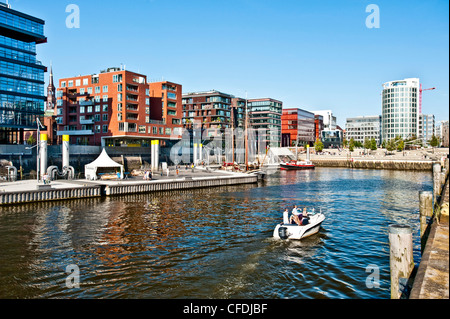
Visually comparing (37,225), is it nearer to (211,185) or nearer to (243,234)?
(243,234)

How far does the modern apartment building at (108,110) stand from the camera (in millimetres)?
93375

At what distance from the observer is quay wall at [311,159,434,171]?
380 feet

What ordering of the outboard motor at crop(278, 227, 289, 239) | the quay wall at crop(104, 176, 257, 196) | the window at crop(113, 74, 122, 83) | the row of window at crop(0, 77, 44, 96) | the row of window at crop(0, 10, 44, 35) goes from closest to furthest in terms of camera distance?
the outboard motor at crop(278, 227, 289, 239) < the quay wall at crop(104, 176, 257, 196) < the row of window at crop(0, 10, 44, 35) < the row of window at crop(0, 77, 44, 96) < the window at crop(113, 74, 122, 83)

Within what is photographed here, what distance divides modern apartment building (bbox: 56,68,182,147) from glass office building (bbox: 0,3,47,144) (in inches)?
541

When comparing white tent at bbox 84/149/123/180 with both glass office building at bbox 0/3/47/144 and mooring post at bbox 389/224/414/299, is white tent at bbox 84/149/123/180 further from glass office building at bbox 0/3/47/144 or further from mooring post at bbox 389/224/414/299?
mooring post at bbox 389/224/414/299

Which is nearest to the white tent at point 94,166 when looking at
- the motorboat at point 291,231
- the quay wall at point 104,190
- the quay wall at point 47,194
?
the quay wall at point 104,190

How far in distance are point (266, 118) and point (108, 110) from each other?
353 ft

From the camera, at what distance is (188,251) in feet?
76.8

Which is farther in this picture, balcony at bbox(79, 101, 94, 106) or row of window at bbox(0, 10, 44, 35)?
balcony at bbox(79, 101, 94, 106)

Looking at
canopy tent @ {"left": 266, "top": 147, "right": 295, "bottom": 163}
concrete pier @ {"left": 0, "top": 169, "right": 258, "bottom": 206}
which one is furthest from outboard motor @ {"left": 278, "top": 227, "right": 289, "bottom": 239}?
canopy tent @ {"left": 266, "top": 147, "right": 295, "bottom": 163}

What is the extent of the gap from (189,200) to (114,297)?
30177mm

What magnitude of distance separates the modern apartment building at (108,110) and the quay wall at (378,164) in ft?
234

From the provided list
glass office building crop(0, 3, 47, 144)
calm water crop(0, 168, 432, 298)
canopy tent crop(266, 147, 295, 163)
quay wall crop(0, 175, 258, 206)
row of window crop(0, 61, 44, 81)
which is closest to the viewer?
calm water crop(0, 168, 432, 298)

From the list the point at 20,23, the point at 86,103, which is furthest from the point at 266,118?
the point at 20,23
